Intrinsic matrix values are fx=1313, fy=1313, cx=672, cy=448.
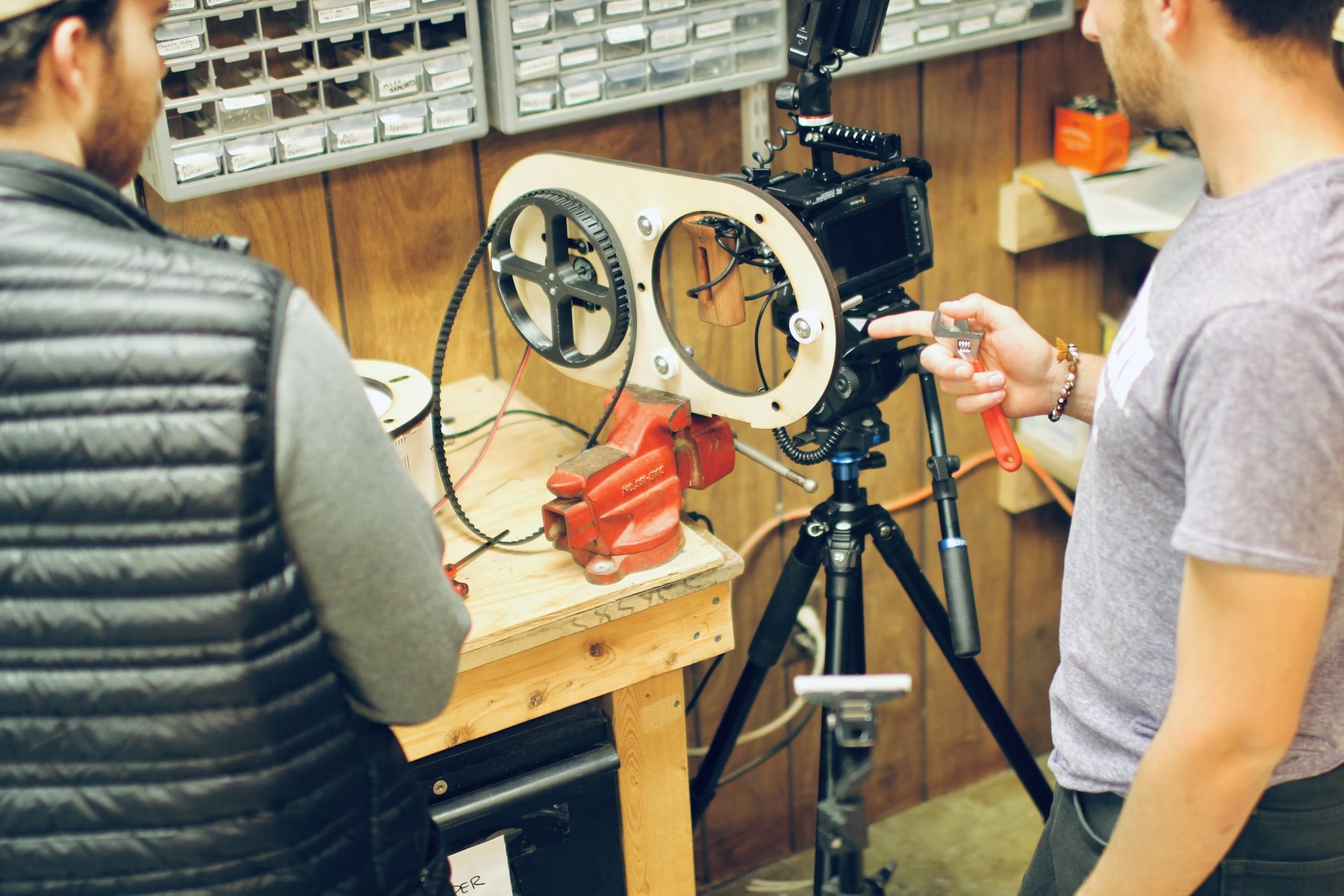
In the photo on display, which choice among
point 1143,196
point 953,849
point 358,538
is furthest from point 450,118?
point 953,849

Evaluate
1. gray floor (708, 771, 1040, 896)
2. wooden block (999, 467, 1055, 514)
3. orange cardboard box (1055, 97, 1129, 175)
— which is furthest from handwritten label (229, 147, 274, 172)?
gray floor (708, 771, 1040, 896)

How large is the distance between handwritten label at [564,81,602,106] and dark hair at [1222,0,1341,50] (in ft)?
3.05

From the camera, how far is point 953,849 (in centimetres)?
236

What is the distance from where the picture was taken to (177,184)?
1499 millimetres

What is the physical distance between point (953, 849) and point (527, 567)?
1283mm

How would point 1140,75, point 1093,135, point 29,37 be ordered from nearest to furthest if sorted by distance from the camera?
point 29,37, point 1140,75, point 1093,135

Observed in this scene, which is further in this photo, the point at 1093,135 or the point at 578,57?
the point at 1093,135

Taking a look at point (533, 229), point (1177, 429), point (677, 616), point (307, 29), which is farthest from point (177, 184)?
point (1177, 429)

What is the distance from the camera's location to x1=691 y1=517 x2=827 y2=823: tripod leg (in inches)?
65.4

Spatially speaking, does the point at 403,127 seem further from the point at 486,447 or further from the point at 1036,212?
the point at 1036,212

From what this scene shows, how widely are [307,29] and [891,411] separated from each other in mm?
1093

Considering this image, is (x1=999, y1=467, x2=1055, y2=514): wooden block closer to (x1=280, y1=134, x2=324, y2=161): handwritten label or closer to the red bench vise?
the red bench vise

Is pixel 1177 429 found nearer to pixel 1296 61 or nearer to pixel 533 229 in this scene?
pixel 1296 61

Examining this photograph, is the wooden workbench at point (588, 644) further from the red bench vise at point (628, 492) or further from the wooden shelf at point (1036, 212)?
the wooden shelf at point (1036, 212)
